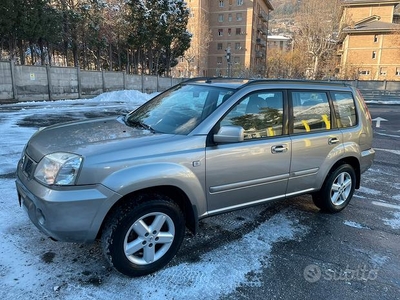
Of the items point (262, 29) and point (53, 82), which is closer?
point (53, 82)

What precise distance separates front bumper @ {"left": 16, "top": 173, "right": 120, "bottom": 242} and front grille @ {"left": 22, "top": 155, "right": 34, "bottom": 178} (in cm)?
24

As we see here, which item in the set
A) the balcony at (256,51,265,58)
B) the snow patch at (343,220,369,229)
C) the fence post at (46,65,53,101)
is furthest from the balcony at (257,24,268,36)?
the snow patch at (343,220,369,229)

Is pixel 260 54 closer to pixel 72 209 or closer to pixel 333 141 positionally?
pixel 333 141

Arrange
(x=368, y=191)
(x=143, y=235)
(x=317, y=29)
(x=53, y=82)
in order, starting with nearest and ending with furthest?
(x=143, y=235)
(x=368, y=191)
(x=53, y=82)
(x=317, y=29)

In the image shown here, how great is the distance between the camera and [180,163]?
9.55 feet

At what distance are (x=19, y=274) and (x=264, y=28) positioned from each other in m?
90.1

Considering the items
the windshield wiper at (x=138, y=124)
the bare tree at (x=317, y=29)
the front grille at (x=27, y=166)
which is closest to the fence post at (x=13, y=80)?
the windshield wiper at (x=138, y=124)

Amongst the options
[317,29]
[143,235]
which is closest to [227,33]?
[317,29]

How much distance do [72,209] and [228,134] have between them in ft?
4.94

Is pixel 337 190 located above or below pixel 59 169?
below

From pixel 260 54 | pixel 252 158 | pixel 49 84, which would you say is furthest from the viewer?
pixel 260 54

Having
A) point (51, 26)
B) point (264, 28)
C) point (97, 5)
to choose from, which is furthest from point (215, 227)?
point (264, 28)

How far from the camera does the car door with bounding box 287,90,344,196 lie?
12.5ft

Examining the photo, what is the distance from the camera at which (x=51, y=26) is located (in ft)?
80.7
